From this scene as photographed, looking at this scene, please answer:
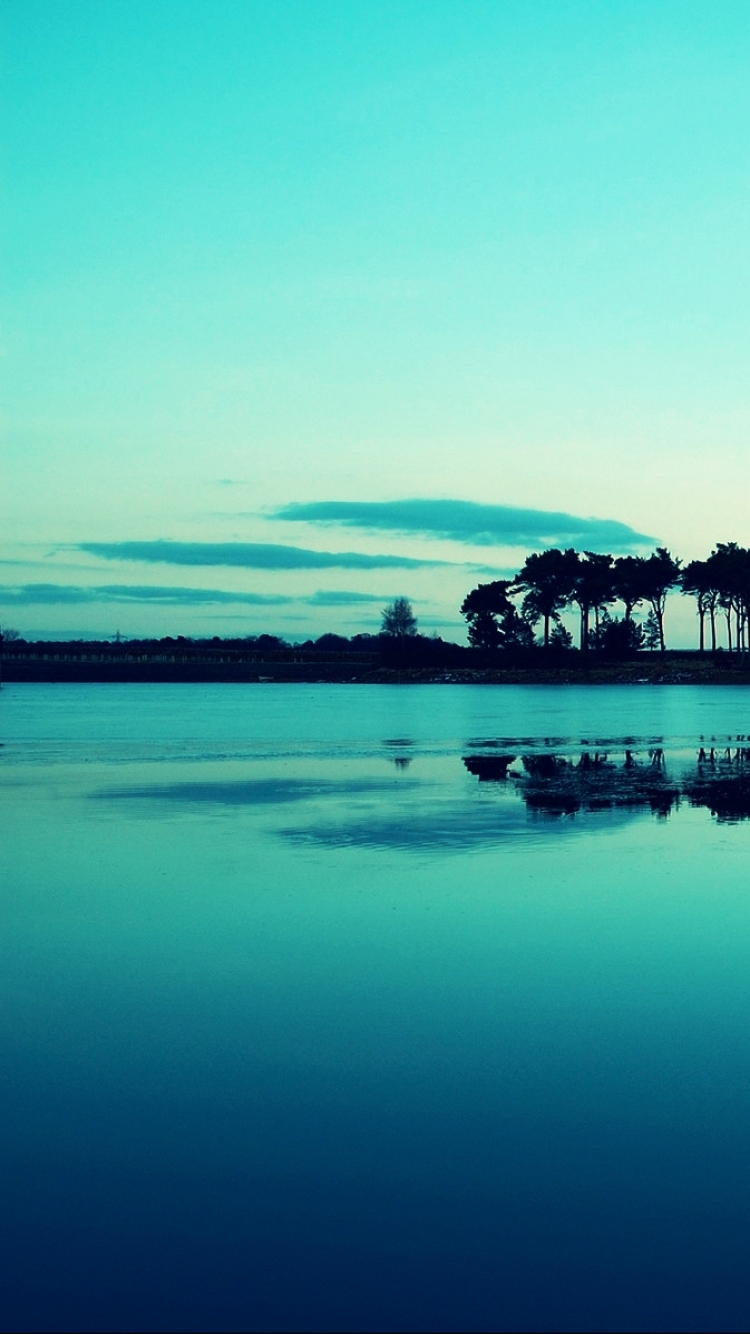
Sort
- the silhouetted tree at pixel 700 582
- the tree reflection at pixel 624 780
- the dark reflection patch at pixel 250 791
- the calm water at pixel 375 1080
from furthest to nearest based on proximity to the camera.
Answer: the silhouetted tree at pixel 700 582 → the dark reflection patch at pixel 250 791 → the tree reflection at pixel 624 780 → the calm water at pixel 375 1080

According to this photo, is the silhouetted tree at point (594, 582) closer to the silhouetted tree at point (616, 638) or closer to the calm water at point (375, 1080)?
the silhouetted tree at point (616, 638)

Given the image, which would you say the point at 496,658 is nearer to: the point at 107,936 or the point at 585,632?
the point at 585,632

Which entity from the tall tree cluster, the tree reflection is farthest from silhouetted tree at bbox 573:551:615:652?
the tree reflection

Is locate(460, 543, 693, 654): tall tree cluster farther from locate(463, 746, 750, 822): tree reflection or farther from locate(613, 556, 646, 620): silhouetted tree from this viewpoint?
locate(463, 746, 750, 822): tree reflection

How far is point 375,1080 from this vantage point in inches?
256

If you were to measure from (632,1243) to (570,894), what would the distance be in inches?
273

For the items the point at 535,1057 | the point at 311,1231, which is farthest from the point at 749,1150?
the point at 311,1231

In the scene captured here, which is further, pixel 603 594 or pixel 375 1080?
pixel 603 594

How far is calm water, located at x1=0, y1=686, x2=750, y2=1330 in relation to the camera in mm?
4457

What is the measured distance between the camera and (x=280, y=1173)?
17.5ft

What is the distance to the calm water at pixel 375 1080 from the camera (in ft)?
14.6

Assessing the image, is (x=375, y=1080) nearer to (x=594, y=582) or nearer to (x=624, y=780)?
(x=624, y=780)

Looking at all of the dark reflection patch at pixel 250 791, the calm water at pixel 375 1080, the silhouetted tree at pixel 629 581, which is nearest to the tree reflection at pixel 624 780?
the dark reflection patch at pixel 250 791

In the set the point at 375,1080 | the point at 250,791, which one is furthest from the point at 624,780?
the point at 375,1080
